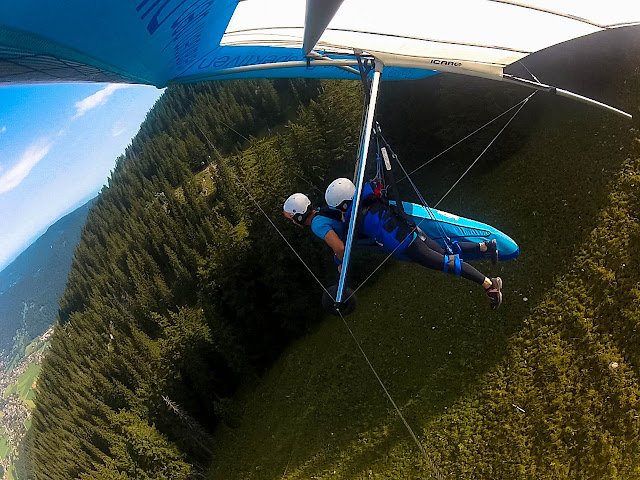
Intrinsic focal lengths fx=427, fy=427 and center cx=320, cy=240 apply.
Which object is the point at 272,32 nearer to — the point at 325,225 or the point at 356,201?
the point at 325,225

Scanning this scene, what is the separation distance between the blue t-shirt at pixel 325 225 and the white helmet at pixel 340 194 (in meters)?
0.25

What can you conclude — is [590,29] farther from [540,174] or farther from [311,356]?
[311,356]

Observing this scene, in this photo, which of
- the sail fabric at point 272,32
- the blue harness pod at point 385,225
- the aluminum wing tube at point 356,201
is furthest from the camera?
the blue harness pod at point 385,225

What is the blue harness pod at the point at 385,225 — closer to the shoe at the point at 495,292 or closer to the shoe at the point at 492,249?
the shoe at the point at 492,249

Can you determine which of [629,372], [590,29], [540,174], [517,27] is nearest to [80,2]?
[517,27]

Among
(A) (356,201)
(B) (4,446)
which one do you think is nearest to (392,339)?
(A) (356,201)

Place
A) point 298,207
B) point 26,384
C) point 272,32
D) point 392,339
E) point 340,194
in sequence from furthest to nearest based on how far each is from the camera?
point 26,384 → point 392,339 → point 272,32 → point 298,207 → point 340,194

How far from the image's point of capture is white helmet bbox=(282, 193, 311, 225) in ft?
20.8

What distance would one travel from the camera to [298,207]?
20.8 feet

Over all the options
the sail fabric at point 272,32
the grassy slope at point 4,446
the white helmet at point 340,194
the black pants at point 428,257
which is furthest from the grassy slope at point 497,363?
the grassy slope at point 4,446

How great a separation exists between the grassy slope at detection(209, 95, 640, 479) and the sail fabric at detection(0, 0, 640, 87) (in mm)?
9414

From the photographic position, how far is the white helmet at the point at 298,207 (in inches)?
249

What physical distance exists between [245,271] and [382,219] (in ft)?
61.1

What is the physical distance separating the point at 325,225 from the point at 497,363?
10.1m
